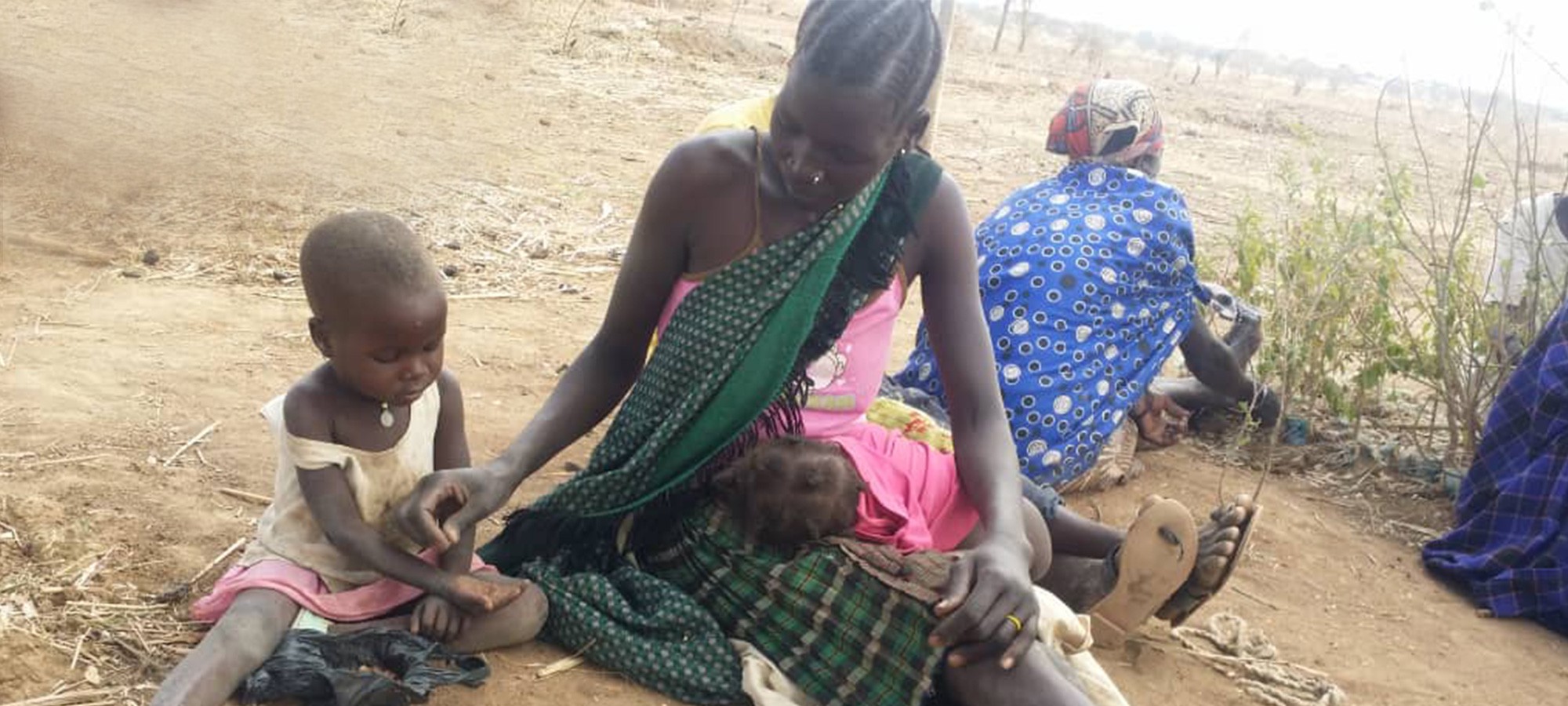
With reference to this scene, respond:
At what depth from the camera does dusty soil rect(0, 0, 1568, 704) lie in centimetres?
275

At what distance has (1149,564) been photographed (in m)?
2.74

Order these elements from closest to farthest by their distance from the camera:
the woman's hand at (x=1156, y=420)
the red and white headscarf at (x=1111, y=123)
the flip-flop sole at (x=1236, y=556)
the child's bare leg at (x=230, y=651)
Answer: the child's bare leg at (x=230, y=651) → the flip-flop sole at (x=1236, y=556) → the red and white headscarf at (x=1111, y=123) → the woman's hand at (x=1156, y=420)

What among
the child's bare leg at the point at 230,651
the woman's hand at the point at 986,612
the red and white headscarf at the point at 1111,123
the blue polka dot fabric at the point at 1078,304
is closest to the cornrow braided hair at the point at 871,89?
the woman's hand at the point at 986,612

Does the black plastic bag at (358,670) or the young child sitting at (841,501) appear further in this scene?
the young child sitting at (841,501)

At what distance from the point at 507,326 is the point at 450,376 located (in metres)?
2.16

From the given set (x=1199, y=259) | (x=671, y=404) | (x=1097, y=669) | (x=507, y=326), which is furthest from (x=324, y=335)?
(x=1199, y=259)

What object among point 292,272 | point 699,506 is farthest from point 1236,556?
point 292,272

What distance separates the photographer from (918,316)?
5.71m

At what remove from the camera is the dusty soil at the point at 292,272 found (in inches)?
108

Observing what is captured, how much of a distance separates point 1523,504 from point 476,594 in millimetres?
2921

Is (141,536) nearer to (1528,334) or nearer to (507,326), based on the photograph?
(507,326)

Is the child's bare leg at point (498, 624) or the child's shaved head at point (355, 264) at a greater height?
the child's shaved head at point (355, 264)

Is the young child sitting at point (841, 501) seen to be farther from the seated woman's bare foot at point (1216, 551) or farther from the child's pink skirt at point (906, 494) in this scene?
the seated woman's bare foot at point (1216, 551)

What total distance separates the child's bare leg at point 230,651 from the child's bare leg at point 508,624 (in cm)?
29
